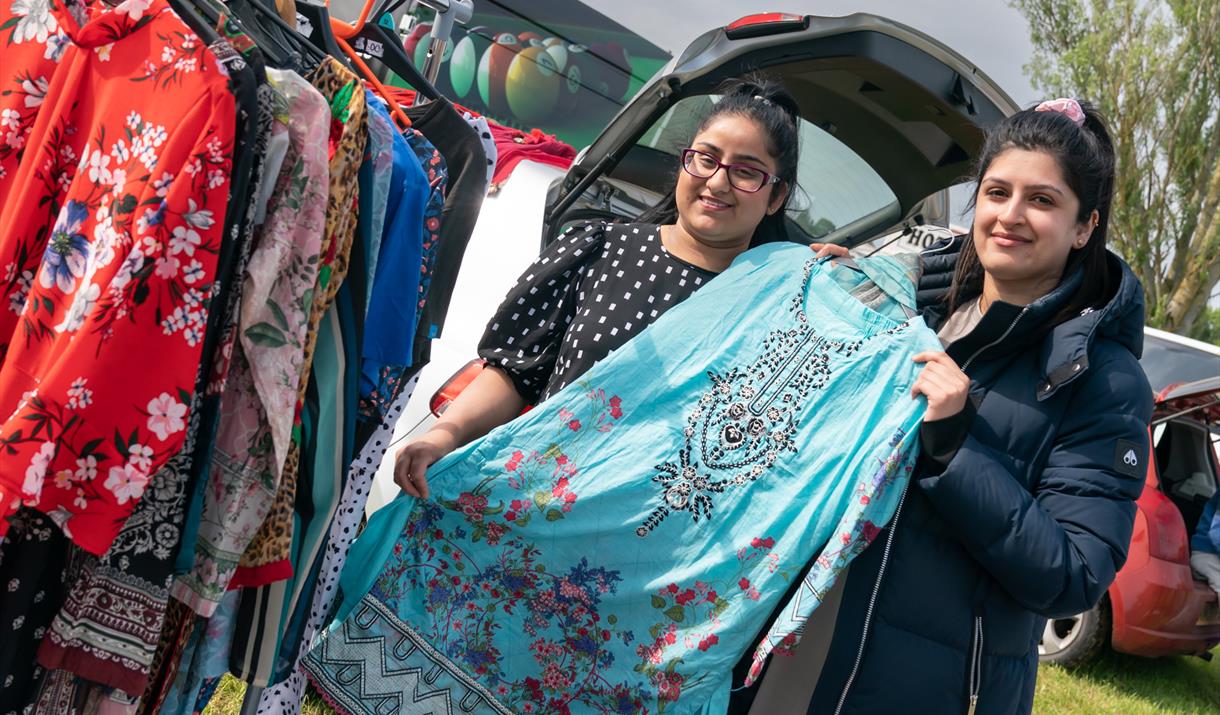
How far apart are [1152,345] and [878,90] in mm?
4357

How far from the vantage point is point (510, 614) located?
2508 mm

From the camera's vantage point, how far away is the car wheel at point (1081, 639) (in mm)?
5875

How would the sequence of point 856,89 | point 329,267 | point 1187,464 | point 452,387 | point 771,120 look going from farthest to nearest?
point 1187,464 → point 856,89 → point 452,387 → point 771,120 → point 329,267

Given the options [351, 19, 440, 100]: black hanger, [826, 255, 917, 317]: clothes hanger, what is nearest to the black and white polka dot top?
[826, 255, 917, 317]: clothes hanger

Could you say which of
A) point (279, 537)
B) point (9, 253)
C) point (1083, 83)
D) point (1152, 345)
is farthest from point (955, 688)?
point (1083, 83)

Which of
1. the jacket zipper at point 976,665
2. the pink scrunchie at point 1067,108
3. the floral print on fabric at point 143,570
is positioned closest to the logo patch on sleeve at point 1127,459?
the jacket zipper at point 976,665

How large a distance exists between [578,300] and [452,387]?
30.3 inches

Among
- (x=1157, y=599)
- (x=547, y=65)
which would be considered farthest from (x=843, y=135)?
(x=547, y=65)

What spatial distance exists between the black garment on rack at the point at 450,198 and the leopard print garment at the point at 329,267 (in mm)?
429

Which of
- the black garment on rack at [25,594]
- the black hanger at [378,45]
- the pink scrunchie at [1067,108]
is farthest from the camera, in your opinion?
the black hanger at [378,45]

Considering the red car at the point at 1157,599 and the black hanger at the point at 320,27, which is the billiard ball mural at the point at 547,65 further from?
the black hanger at the point at 320,27

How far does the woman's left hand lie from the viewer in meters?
2.08

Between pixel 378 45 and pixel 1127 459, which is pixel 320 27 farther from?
pixel 1127 459

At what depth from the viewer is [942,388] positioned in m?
2.09
